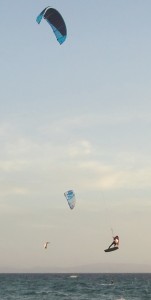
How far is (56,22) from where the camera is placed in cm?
2869

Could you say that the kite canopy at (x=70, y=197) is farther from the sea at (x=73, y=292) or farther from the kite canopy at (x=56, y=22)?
the sea at (x=73, y=292)

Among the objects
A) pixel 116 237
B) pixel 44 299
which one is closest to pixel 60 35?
pixel 116 237

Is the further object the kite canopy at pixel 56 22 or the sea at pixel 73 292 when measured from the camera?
the sea at pixel 73 292

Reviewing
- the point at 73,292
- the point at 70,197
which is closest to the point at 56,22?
the point at 70,197

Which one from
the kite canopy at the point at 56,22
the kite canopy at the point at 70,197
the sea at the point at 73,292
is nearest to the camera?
the kite canopy at the point at 56,22

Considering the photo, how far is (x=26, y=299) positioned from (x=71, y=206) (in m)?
24.9

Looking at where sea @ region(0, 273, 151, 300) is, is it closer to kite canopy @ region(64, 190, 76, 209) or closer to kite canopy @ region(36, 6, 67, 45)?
kite canopy @ region(64, 190, 76, 209)

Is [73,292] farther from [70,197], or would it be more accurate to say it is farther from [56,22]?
[56,22]

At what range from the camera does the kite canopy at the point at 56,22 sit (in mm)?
28219

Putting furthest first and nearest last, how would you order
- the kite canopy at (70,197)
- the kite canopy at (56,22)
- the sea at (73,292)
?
the sea at (73,292) < the kite canopy at (70,197) < the kite canopy at (56,22)

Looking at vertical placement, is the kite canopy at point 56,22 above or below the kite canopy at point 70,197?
above

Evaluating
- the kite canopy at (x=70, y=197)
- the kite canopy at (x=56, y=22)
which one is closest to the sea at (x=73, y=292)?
the kite canopy at (x=70, y=197)

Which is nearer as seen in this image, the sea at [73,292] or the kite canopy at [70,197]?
the kite canopy at [70,197]

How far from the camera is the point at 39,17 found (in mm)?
27500
